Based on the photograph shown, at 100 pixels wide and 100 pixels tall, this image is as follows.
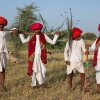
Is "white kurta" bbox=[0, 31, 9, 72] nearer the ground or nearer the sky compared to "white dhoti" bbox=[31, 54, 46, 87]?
nearer the sky

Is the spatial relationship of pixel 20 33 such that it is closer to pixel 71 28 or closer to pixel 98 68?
pixel 71 28

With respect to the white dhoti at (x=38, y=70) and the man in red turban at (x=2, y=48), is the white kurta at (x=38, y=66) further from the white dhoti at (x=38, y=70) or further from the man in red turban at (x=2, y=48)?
the man in red turban at (x=2, y=48)

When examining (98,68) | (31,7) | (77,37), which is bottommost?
(98,68)

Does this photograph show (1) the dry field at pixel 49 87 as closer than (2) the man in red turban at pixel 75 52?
Yes

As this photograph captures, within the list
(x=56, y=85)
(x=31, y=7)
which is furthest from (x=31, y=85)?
(x=31, y=7)

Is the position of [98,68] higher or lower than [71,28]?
lower

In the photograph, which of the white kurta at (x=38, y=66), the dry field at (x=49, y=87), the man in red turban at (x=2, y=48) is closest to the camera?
the dry field at (x=49, y=87)

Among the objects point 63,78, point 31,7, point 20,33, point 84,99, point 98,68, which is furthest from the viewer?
point 31,7

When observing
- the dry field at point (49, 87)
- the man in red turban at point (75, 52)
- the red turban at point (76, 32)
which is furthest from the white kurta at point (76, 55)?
the dry field at point (49, 87)

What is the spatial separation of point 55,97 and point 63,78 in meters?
3.27

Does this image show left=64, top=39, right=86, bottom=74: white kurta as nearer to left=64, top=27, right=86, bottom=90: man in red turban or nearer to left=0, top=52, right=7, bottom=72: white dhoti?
left=64, top=27, right=86, bottom=90: man in red turban

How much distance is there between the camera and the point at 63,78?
43.7 feet

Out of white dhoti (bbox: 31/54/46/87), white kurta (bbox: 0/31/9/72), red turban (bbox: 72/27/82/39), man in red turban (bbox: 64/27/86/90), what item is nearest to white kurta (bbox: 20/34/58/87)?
white dhoti (bbox: 31/54/46/87)

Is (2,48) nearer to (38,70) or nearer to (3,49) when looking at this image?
(3,49)
